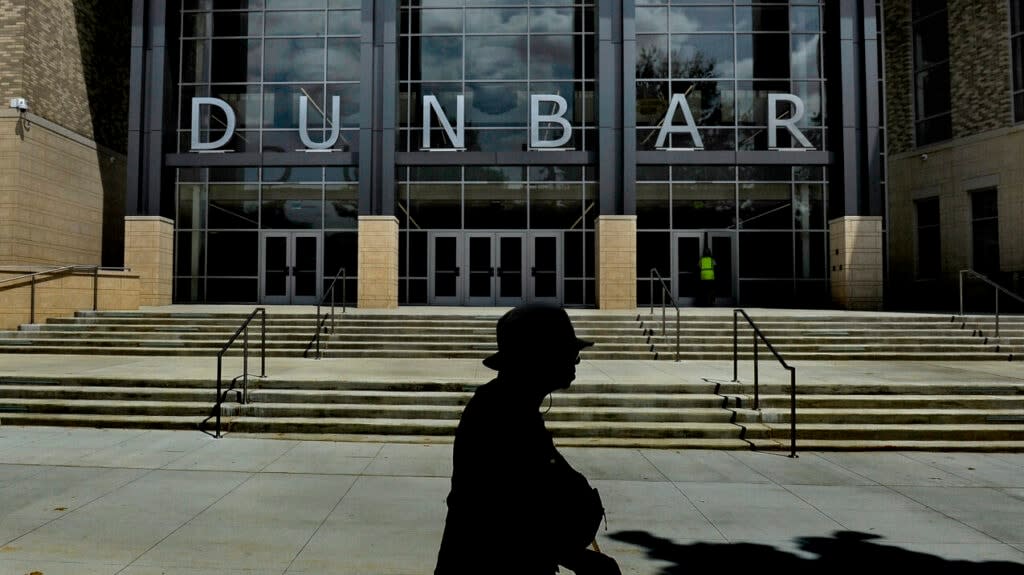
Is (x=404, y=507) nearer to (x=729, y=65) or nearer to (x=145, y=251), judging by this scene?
(x=145, y=251)

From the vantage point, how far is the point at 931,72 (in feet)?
75.0

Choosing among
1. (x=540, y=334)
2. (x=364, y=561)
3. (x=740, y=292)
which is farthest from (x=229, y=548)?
(x=740, y=292)

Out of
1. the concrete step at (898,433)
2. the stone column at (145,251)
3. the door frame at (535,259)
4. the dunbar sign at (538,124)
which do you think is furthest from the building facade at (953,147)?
the stone column at (145,251)

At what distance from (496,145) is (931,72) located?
1648cm

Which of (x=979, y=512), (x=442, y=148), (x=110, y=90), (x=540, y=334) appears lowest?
(x=979, y=512)

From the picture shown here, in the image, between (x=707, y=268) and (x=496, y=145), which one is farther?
(x=496, y=145)

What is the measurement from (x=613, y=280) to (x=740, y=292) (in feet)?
18.1

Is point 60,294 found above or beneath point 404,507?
above

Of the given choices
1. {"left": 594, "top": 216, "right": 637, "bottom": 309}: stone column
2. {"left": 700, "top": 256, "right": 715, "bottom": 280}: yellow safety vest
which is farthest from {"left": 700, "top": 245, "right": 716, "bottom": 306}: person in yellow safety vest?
{"left": 594, "top": 216, "right": 637, "bottom": 309}: stone column

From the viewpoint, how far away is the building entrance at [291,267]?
21.8m

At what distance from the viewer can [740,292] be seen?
21.7 meters

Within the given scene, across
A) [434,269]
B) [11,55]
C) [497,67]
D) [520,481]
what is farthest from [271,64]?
[520,481]

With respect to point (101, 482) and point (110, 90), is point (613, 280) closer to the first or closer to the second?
point (101, 482)

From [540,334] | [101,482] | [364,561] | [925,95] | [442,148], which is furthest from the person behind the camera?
[925,95]
